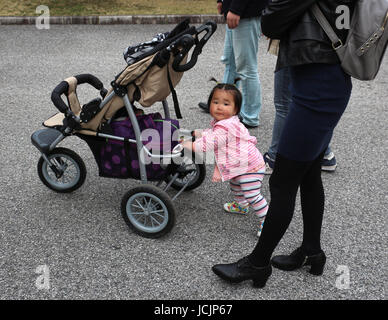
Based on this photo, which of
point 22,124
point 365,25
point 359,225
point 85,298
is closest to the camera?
point 365,25

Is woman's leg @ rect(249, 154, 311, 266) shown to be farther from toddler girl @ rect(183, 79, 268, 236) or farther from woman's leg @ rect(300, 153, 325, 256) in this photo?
toddler girl @ rect(183, 79, 268, 236)

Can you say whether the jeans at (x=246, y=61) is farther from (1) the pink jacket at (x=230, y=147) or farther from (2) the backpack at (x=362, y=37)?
(2) the backpack at (x=362, y=37)

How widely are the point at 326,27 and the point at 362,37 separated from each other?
0.14 meters

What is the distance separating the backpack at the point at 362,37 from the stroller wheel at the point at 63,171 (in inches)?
68.4

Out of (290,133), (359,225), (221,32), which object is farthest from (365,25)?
(221,32)

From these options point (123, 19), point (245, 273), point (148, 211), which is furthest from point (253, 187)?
point (123, 19)

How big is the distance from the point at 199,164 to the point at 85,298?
113cm

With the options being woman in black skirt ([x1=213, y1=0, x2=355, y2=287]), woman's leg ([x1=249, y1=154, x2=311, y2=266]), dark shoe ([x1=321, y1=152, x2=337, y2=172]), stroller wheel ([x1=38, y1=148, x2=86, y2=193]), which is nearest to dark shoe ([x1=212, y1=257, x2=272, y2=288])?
woman in black skirt ([x1=213, y1=0, x2=355, y2=287])

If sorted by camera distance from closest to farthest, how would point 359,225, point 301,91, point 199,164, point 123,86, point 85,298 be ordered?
point 301,91, point 85,298, point 123,86, point 359,225, point 199,164

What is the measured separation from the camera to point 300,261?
215 centimetres

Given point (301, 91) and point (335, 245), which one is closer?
point (301, 91)

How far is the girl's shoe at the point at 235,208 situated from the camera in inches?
104

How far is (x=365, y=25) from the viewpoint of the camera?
1.49 m

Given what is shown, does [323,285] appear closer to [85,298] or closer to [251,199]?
[251,199]
